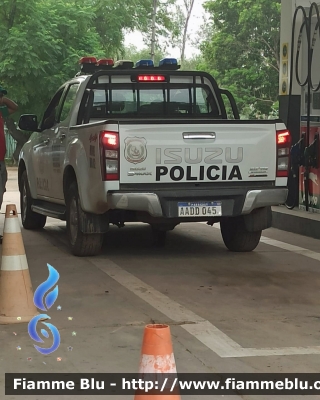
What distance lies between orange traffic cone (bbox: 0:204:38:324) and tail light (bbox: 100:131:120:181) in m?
2.27

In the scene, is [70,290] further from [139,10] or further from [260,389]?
[139,10]

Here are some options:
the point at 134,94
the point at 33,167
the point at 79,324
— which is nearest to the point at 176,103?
the point at 134,94

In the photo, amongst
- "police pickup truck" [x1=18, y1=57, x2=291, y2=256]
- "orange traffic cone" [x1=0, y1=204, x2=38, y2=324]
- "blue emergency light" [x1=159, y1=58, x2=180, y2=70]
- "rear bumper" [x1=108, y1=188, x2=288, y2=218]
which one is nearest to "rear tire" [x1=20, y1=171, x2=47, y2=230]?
"police pickup truck" [x1=18, y1=57, x2=291, y2=256]

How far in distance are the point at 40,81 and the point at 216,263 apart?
2727cm

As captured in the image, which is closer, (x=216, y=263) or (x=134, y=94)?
(x=216, y=263)

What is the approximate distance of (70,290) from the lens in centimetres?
759

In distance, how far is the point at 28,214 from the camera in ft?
39.8

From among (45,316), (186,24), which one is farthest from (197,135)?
(186,24)

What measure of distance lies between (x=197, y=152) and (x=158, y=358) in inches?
214

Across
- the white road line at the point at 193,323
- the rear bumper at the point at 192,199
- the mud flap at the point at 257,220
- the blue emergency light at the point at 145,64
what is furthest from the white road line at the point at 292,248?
the blue emergency light at the point at 145,64

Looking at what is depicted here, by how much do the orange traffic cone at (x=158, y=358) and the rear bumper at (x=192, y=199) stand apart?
515 cm

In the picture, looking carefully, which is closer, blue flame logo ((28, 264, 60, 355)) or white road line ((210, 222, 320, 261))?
blue flame logo ((28, 264, 60, 355))

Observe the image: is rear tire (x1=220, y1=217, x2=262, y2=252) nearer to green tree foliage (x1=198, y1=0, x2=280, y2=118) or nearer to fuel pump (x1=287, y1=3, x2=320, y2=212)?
fuel pump (x1=287, y1=3, x2=320, y2=212)

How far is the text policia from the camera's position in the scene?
8.70 m
